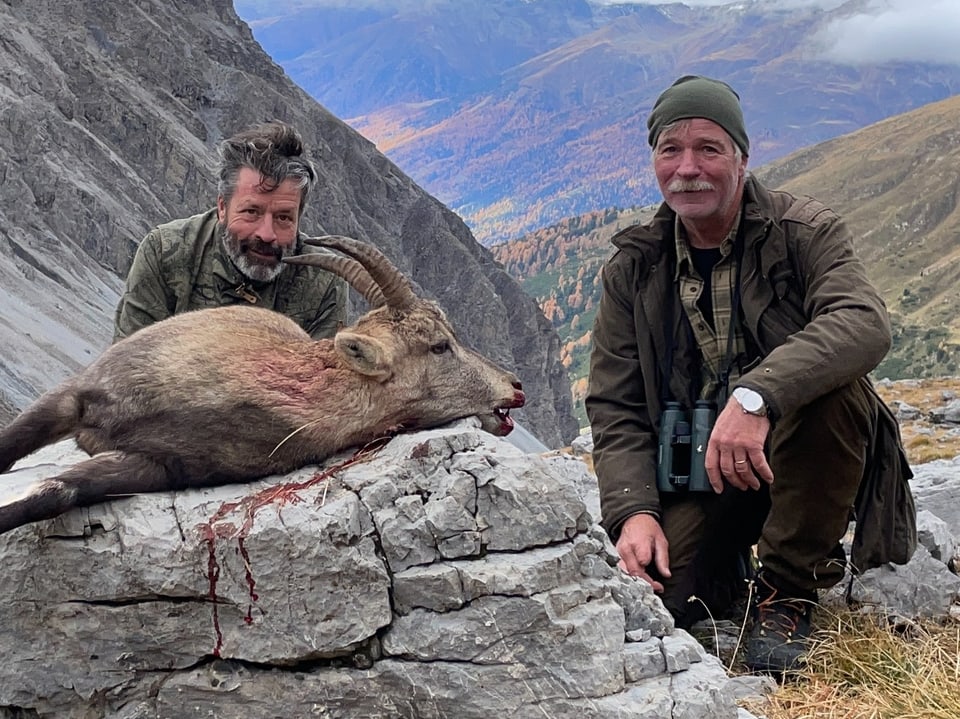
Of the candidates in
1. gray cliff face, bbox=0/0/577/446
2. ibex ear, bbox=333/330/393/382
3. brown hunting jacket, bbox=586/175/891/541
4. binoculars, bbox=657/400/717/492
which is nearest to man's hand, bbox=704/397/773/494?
brown hunting jacket, bbox=586/175/891/541

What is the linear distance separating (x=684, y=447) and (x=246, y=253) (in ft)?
11.9

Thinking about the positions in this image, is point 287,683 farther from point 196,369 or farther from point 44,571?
point 196,369

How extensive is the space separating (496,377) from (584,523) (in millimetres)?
1449

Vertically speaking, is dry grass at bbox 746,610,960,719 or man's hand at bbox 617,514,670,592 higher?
man's hand at bbox 617,514,670,592

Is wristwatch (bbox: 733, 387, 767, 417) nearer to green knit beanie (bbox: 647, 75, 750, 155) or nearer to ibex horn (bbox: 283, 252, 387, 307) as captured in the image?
green knit beanie (bbox: 647, 75, 750, 155)

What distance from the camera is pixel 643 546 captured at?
6.62 m

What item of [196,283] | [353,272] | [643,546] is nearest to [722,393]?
[643,546]

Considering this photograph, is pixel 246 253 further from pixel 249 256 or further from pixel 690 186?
pixel 690 186

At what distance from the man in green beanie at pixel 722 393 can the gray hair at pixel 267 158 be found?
248 centimetres

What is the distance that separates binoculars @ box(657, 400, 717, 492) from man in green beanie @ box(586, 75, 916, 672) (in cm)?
1

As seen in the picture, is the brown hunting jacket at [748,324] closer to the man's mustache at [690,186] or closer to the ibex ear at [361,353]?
the man's mustache at [690,186]

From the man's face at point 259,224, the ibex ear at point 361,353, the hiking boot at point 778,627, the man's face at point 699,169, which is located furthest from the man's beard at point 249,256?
the hiking boot at point 778,627

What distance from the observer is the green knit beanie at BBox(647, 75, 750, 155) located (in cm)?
670

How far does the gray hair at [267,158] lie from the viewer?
7.24m
